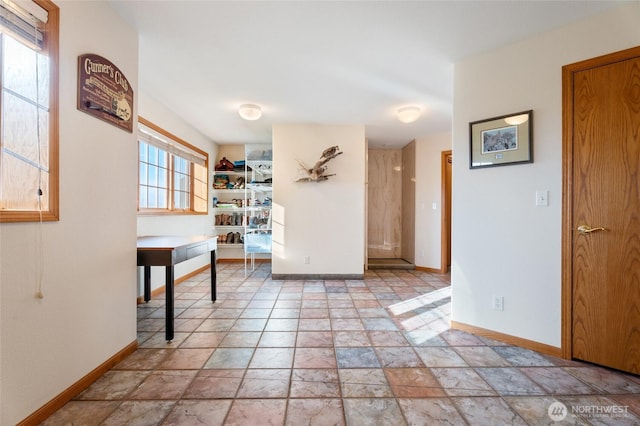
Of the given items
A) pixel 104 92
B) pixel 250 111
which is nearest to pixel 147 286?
pixel 104 92

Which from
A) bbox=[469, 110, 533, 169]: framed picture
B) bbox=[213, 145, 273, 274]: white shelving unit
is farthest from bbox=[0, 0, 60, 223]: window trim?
bbox=[213, 145, 273, 274]: white shelving unit

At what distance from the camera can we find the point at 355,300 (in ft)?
10.6

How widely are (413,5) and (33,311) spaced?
9.10 feet

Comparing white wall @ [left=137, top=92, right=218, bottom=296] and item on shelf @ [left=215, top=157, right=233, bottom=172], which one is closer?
white wall @ [left=137, top=92, right=218, bottom=296]

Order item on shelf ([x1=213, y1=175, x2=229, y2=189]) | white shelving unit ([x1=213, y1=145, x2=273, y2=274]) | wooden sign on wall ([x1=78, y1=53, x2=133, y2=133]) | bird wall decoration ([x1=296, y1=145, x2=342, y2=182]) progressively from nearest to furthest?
wooden sign on wall ([x1=78, y1=53, x2=133, y2=133])
bird wall decoration ([x1=296, y1=145, x2=342, y2=182])
white shelving unit ([x1=213, y1=145, x2=273, y2=274])
item on shelf ([x1=213, y1=175, x2=229, y2=189])

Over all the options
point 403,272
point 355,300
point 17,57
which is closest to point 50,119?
point 17,57

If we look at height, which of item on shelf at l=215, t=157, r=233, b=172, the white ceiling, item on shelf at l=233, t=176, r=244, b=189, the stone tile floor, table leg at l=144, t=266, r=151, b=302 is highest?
the white ceiling

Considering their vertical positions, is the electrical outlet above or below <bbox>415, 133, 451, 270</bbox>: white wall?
below

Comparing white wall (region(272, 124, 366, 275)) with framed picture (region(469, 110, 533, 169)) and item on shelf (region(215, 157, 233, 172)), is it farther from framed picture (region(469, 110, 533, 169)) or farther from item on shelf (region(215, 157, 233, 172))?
framed picture (region(469, 110, 533, 169))

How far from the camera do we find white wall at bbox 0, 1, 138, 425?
48.5 inches

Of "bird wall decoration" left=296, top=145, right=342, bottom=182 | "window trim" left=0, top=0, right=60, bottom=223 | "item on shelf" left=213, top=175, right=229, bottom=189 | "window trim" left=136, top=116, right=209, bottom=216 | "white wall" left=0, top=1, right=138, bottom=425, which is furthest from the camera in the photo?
"item on shelf" left=213, top=175, right=229, bottom=189

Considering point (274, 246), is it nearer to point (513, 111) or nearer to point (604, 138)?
point (513, 111)

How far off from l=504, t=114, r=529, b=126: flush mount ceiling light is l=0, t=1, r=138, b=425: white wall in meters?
2.97

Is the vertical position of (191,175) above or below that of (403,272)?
above
